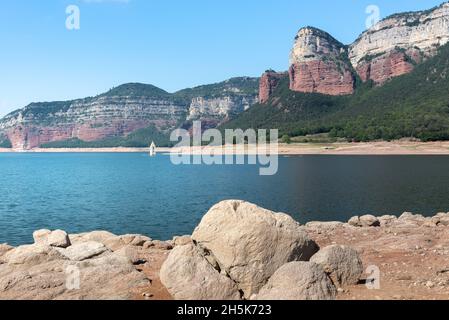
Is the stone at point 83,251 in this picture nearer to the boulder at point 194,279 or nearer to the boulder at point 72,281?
the boulder at point 72,281

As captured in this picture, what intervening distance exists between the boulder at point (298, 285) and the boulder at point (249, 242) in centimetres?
79

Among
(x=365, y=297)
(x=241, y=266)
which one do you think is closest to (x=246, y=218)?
(x=241, y=266)

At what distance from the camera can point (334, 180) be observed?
71562mm

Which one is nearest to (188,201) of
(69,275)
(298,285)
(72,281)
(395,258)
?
(395,258)

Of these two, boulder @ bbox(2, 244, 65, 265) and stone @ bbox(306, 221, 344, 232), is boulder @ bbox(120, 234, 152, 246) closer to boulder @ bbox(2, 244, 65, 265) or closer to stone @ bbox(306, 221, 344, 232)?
boulder @ bbox(2, 244, 65, 265)

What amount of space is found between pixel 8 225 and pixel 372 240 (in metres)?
31.0

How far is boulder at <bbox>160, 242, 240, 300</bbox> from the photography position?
509 inches

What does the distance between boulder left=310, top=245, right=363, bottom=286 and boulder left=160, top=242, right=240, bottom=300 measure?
2.93 metres

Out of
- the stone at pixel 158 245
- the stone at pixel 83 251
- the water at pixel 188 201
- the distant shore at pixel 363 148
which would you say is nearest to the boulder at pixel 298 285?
the stone at pixel 83 251

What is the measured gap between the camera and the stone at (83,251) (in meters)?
16.2

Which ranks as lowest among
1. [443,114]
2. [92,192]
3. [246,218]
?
[92,192]

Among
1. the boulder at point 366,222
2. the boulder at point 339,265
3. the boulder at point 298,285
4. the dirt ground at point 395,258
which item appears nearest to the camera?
the boulder at point 298,285

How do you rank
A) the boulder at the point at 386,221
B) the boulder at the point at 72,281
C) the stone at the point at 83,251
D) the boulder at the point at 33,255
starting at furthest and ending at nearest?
the boulder at the point at 386,221
the stone at the point at 83,251
the boulder at the point at 33,255
the boulder at the point at 72,281
